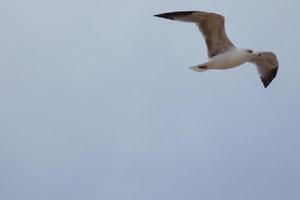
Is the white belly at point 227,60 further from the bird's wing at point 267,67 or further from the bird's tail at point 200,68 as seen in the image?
the bird's wing at point 267,67

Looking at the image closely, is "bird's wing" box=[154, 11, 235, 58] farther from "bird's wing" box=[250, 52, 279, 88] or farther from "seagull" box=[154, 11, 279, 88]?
"bird's wing" box=[250, 52, 279, 88]

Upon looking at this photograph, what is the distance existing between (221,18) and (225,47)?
0.67m

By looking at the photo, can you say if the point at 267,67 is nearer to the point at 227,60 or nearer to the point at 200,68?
the point at 227,60

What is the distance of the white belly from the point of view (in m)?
17.0

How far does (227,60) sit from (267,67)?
166cm

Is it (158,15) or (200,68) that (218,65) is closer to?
(200,68)

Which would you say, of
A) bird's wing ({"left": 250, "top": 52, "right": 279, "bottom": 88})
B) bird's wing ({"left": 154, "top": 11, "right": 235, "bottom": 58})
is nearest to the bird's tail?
bird's wing ({"left": 154, "top": 11, "right": 235, "bottom": 58})

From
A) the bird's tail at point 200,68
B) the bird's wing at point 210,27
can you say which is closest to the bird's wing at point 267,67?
the bird's wing at point 210,27

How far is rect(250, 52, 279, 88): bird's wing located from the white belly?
1.00m

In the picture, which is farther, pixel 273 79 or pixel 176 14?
pixel 273 79

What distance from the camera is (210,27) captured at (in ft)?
56.1

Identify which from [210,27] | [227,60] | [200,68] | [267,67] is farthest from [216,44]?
[267,67]

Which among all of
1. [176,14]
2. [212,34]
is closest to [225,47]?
[212,34]

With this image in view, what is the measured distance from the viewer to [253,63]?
18.3 meters
